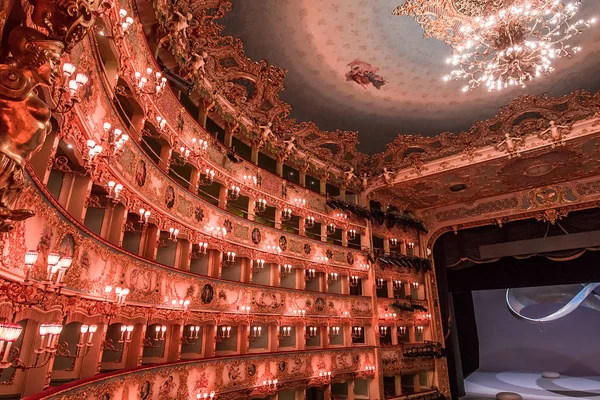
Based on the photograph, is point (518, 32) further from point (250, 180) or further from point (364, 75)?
point (250, 180)

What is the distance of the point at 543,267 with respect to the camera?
18906mm

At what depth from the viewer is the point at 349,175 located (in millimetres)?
18281

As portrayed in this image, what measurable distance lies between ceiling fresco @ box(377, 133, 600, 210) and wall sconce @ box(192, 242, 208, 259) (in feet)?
35.8

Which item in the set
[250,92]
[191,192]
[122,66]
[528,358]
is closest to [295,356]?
[191,192]

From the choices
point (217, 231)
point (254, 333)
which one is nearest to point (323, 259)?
point (254, 333)

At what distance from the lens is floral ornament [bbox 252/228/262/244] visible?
12945mm

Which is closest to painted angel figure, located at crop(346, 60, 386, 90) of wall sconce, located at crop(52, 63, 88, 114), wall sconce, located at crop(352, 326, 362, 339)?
Answer: wall sconce, located at crop(52, 63, 88, 114)

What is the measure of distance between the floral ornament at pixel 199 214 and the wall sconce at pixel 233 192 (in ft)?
5.86

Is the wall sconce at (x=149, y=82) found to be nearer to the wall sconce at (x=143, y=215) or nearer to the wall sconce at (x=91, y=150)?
the wall sconce at (x=91, y=150)

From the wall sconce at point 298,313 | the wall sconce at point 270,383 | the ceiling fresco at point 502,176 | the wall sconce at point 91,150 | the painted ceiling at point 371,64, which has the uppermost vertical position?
the painted ceiling at point 371,64

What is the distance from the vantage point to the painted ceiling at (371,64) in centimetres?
1070

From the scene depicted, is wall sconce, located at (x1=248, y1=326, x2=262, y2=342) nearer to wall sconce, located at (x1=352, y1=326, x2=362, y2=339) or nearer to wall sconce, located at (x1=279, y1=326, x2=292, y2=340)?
wall sconce, located at (x1=279, y1=326, x2=292, y2=340)

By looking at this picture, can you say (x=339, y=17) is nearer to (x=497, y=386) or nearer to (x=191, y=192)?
(x=191, y=192)

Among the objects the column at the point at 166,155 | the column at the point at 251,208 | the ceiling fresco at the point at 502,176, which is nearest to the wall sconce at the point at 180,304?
the column at the point at 166,155
